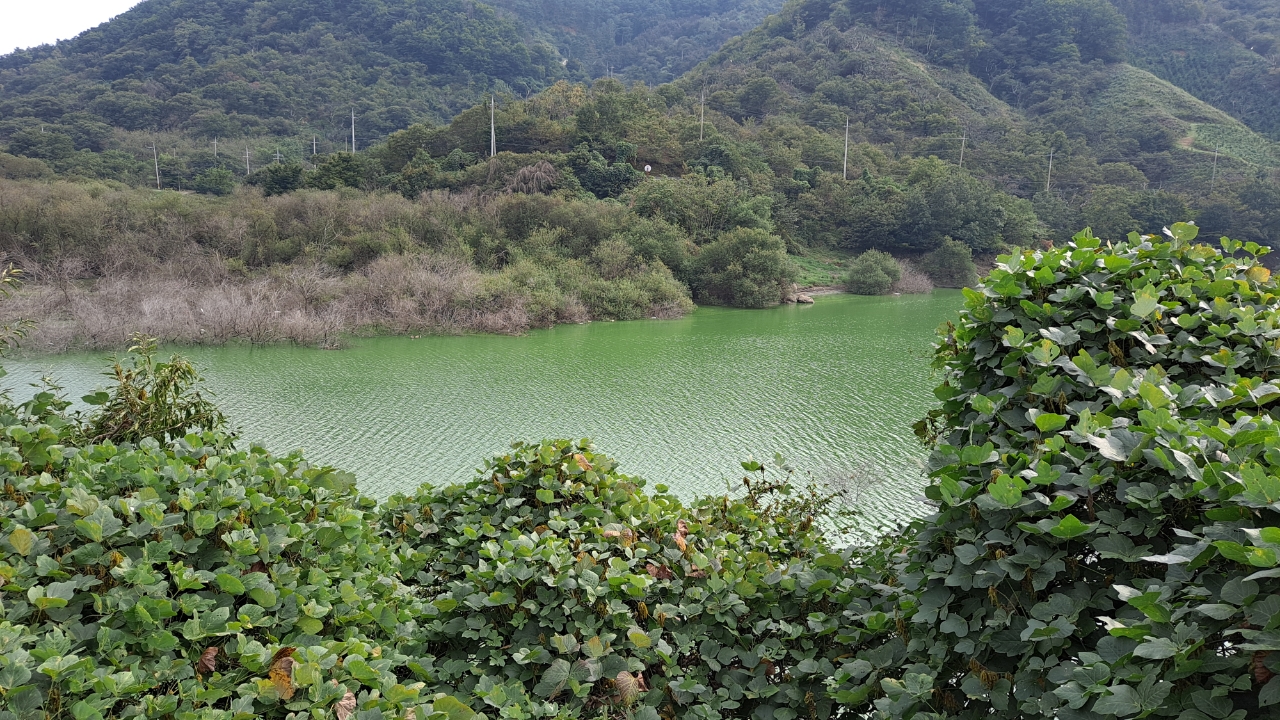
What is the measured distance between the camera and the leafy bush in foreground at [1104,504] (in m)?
1.15

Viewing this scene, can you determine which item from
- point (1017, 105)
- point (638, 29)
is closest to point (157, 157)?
point (1017, 105)

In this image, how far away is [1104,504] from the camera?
4.98 feet

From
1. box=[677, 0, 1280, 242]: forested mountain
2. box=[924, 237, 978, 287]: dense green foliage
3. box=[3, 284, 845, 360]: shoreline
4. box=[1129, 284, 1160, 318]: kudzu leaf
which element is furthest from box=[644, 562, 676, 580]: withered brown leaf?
box=[677, 0, 1280, 242]: forested mountain

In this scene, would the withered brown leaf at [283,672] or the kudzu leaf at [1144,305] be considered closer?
the withered brown leaf at [283,672]

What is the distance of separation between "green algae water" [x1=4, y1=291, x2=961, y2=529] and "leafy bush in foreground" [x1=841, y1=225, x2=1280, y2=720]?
2.51 m

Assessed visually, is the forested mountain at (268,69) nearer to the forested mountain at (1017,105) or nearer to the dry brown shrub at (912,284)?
the forested mountain at (1017,105)

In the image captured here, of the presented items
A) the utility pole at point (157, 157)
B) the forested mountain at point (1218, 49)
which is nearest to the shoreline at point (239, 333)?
the utility pole at point (157, 157)

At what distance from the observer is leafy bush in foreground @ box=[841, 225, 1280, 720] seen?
3.77 ft

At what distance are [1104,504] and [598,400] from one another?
30.7 ft

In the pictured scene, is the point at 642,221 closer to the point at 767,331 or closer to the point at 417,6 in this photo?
the point at 767,331

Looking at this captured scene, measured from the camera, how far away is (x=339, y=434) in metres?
8.84

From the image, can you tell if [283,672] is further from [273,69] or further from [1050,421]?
[273,69]

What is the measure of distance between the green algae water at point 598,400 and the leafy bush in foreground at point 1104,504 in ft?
8.22

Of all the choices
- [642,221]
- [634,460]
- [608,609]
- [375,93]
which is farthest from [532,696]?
[375,93]
